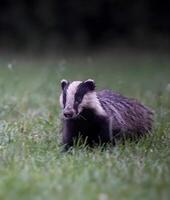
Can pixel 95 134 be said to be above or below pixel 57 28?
below

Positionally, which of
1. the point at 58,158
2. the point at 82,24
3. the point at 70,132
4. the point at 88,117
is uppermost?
the point at 82,24

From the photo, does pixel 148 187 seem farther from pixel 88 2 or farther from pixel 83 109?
pixel 88 2

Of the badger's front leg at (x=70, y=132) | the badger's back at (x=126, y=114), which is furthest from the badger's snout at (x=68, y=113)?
the badger's back at (x=126, y=114)

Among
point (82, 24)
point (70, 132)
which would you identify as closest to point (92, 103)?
point (70, 132)

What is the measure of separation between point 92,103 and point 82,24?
1392 cm

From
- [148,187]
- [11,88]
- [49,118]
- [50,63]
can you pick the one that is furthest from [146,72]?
[148,187]

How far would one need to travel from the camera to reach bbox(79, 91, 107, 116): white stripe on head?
6734mm

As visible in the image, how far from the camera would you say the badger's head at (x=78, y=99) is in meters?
6.59

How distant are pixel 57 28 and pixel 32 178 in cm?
1579

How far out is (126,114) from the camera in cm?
749

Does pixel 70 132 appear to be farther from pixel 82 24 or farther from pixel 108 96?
pixel 82 24

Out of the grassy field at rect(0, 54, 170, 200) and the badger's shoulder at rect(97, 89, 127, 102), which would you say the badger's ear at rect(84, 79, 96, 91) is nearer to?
the badger's shoulder at rect(97, 89, 127, 102)

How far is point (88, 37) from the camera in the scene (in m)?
20.8

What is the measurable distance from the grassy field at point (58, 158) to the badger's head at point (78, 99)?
402 mm
